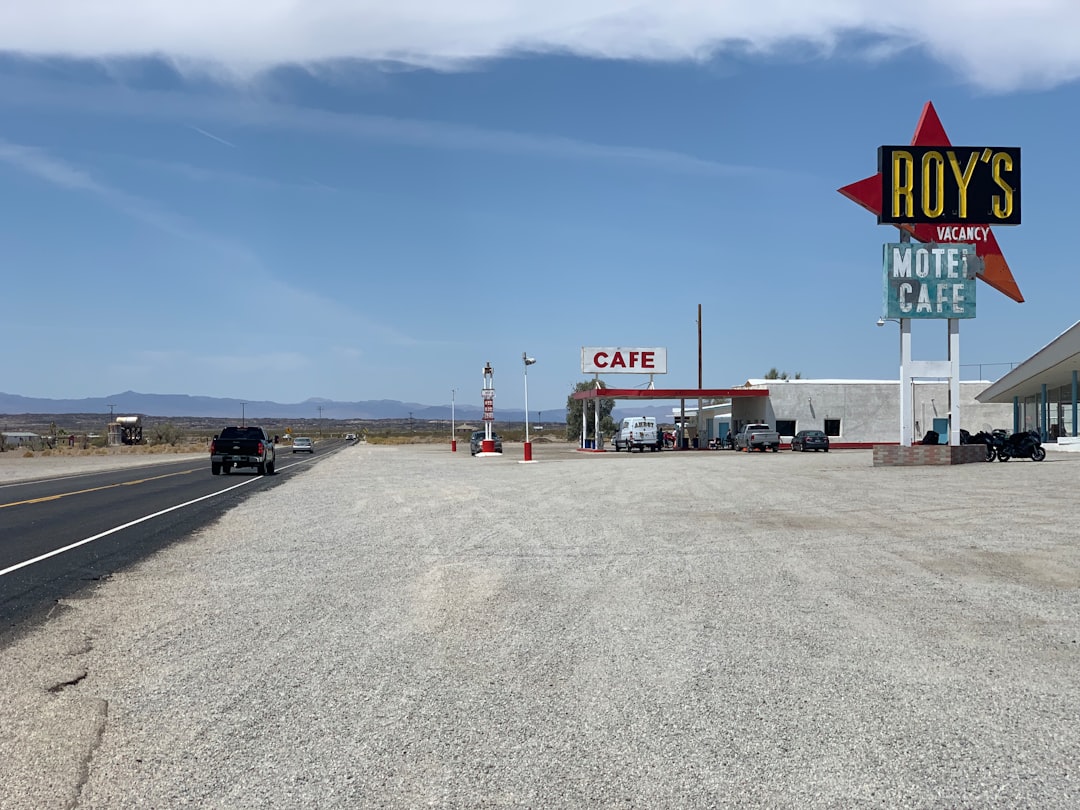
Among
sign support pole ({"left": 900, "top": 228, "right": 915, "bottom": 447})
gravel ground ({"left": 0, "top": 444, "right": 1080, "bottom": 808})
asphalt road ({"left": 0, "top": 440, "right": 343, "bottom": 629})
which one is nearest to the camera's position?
gravel ground ({"left": 0, "top": 444, "right": 1080, "bottom": 808})

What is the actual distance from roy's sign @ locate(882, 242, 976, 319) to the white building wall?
3047cm

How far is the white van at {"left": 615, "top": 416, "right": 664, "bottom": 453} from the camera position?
6231 centimetres

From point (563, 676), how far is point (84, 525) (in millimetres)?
14209

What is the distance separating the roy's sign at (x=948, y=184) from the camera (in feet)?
121

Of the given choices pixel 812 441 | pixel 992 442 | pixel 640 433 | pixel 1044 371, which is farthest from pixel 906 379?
pixel 640 433

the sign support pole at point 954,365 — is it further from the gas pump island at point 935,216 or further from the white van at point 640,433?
the white van at point 640,433

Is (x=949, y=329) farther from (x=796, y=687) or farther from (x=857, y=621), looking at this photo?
(x=796, y=687)

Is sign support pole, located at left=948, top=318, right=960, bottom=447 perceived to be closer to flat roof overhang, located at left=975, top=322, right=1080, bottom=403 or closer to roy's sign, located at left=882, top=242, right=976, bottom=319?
roy's sign, located at left=882, top=242, right=976, bottom=319

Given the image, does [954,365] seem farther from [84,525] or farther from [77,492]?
[84,525]

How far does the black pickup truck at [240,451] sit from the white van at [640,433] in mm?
27750

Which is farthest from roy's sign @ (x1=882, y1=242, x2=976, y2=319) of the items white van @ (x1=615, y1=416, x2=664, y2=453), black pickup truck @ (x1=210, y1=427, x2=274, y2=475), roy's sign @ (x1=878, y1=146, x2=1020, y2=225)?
white van @ (x1=615, y1=416, x2=664, y2=453)

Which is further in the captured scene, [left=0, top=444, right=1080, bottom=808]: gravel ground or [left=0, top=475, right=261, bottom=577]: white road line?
[left=0, top=475, right=261, bottom=577]: white road line

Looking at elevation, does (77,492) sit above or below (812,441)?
below

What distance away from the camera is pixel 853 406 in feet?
223
